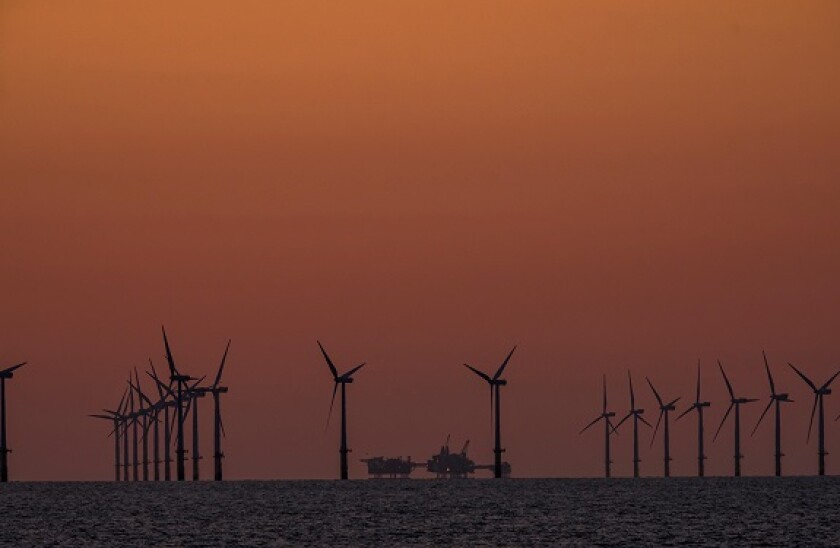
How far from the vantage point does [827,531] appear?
198 metres

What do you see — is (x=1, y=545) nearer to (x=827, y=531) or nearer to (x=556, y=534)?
(x=556, y=534)

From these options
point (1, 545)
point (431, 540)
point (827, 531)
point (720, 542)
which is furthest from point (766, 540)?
point (1, 545)

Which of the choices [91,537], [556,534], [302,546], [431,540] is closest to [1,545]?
[91,537]

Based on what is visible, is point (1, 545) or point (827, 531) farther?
point (827, 531)

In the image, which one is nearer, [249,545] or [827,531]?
[249,545]

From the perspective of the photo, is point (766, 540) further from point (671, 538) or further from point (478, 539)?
point (478, 539)

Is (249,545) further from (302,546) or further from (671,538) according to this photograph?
(671,538)

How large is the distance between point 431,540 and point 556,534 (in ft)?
50.1

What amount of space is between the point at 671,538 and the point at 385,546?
28.8 metres

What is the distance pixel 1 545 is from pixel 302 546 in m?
29.4

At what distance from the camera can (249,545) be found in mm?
181125

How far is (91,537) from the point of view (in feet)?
640

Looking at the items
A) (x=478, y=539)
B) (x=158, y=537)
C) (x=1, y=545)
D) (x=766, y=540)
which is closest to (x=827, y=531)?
(x=766, y=540)

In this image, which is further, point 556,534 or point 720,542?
point 556,534
